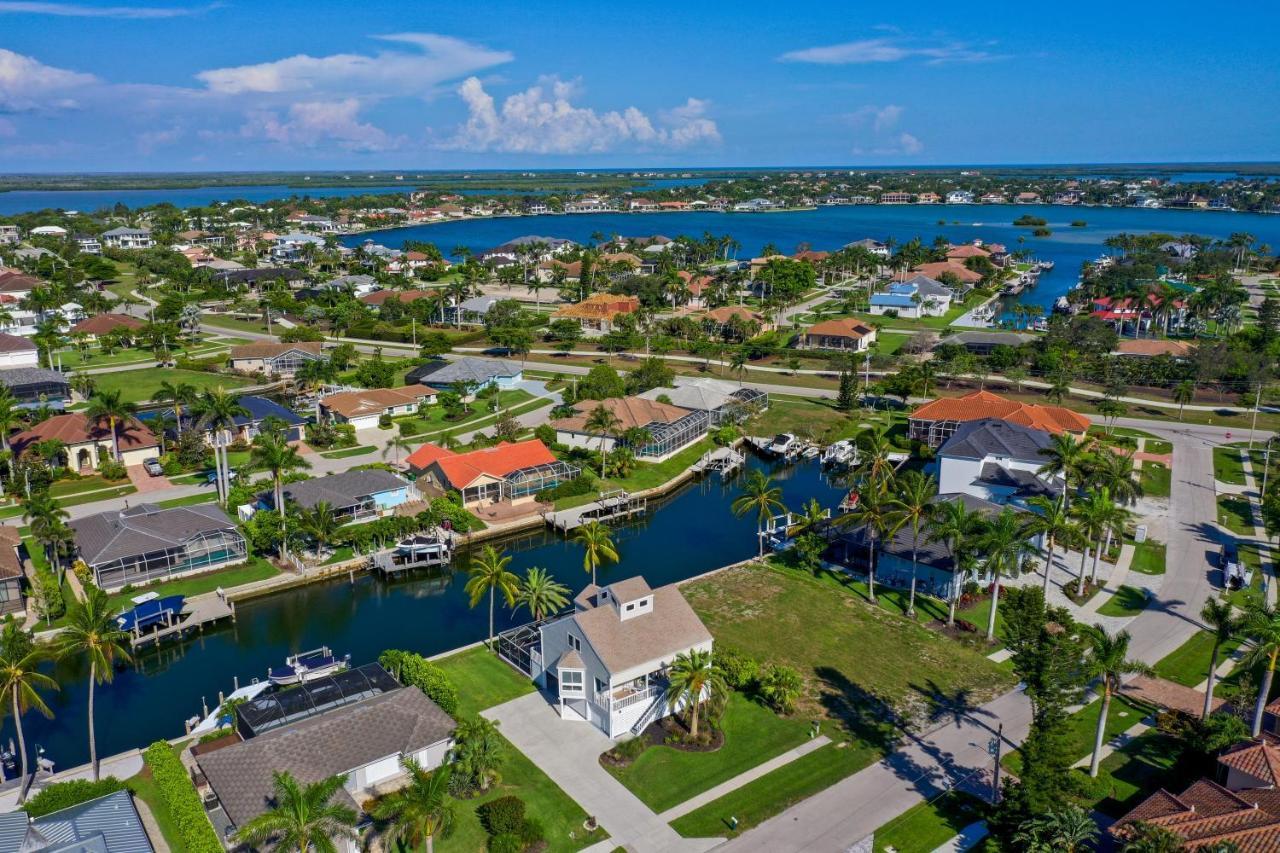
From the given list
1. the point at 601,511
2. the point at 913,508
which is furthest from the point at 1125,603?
the point at 601,511

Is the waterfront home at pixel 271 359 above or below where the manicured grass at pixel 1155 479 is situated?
above

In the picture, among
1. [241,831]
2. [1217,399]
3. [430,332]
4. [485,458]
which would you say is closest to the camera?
[241,831]

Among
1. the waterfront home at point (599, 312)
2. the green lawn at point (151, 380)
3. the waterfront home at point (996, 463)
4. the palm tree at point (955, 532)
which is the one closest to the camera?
the palm tree at point (955, 532)

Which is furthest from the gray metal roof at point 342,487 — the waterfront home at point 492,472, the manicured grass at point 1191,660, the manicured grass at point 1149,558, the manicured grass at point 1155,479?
the manicured grass at point 1155,479

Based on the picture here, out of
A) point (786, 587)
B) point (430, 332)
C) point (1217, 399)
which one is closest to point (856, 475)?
point (786, 587)

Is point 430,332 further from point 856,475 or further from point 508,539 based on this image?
point 856,475

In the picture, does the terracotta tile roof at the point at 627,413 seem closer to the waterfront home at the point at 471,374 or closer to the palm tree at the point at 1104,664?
the waterfront home at the point at 471,374
